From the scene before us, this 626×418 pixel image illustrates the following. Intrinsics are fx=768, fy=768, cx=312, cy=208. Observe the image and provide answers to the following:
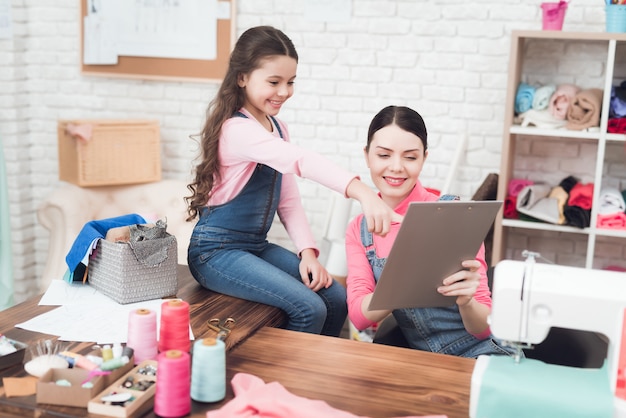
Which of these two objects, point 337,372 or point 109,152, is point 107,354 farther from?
point 109,152

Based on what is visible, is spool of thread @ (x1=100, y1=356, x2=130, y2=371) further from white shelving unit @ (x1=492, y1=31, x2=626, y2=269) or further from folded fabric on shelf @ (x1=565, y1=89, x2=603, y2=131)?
folded fabric on shelf @ (x1=565, y1=89, x2=603, y2=131)

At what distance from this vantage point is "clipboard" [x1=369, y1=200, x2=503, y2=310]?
5.48 feet

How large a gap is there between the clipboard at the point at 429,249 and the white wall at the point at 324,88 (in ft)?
6.53

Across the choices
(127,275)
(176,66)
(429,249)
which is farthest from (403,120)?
(176,66)

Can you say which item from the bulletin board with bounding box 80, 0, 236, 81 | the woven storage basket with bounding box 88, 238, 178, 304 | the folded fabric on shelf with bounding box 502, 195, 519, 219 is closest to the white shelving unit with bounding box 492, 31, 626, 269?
the folded fabric on shelf with bounding box 502, 195, 519, 219

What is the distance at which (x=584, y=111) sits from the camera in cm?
334

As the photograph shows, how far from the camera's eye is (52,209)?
376 cm

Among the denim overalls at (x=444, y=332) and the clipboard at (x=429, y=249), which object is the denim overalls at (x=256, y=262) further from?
the clipboard at (x=429, y=249)

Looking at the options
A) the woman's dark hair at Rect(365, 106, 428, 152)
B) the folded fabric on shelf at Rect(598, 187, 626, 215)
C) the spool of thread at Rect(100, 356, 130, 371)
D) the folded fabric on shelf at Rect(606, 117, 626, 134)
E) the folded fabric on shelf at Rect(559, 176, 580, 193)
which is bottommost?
the spool of thread at Rect(100, 356, 130, 371)

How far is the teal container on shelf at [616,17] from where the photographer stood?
3207 millimetres

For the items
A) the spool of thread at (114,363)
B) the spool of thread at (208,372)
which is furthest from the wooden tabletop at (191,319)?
the spool of thread at (208,372)

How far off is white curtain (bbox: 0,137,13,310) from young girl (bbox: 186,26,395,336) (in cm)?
126

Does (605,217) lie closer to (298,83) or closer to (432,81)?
(432,81)

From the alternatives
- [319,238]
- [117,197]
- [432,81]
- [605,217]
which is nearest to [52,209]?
[117,197]
